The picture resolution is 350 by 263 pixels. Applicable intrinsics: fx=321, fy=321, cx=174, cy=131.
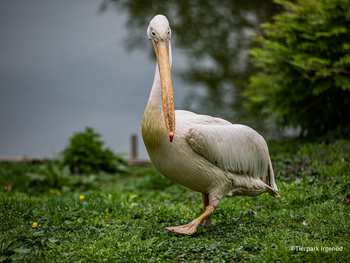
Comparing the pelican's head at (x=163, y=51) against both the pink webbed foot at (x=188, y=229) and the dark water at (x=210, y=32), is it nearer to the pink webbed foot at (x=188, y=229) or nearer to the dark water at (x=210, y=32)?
the pink webbed foot at (x=188, y=229)

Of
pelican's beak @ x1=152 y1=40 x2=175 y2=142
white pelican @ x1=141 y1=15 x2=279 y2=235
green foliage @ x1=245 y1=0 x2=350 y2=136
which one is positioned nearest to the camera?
pelican's beak @ x1=152 y1=40 x2=175 y2=142

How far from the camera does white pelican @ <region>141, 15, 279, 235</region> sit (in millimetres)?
2969

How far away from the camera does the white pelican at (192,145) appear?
2969 mm

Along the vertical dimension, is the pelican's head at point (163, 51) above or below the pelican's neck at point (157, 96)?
above

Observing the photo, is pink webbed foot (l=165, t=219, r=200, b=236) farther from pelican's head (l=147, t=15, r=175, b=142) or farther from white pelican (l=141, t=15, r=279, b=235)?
pelican's head (l=147, t=15, r=175, b=142)

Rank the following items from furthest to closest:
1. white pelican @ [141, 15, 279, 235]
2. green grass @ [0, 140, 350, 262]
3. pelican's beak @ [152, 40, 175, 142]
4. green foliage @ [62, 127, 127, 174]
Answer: green foliage @ [62, 127, 127, 174] < white pelican @ [141, 15, 279, 235] < pelican's beak @ [152, 40, 175, 142] < green grass @ [0, 140, 350, 262]

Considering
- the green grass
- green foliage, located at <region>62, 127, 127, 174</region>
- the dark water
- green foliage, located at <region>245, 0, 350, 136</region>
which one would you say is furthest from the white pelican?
the dark water

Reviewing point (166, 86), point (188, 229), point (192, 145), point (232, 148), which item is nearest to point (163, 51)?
point (166, 86)

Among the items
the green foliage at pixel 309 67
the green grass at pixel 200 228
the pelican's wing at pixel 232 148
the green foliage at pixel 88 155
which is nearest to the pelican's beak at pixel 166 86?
the pelican's wing at pixel 232 148

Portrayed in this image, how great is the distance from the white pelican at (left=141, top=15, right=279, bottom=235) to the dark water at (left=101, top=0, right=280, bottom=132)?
824 centimetres

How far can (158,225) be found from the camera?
3.52 meters

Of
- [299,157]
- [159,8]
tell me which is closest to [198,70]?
[159,8]

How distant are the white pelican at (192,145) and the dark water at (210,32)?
8242 millimetres

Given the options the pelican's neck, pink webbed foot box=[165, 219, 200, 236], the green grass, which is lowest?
the green grass
